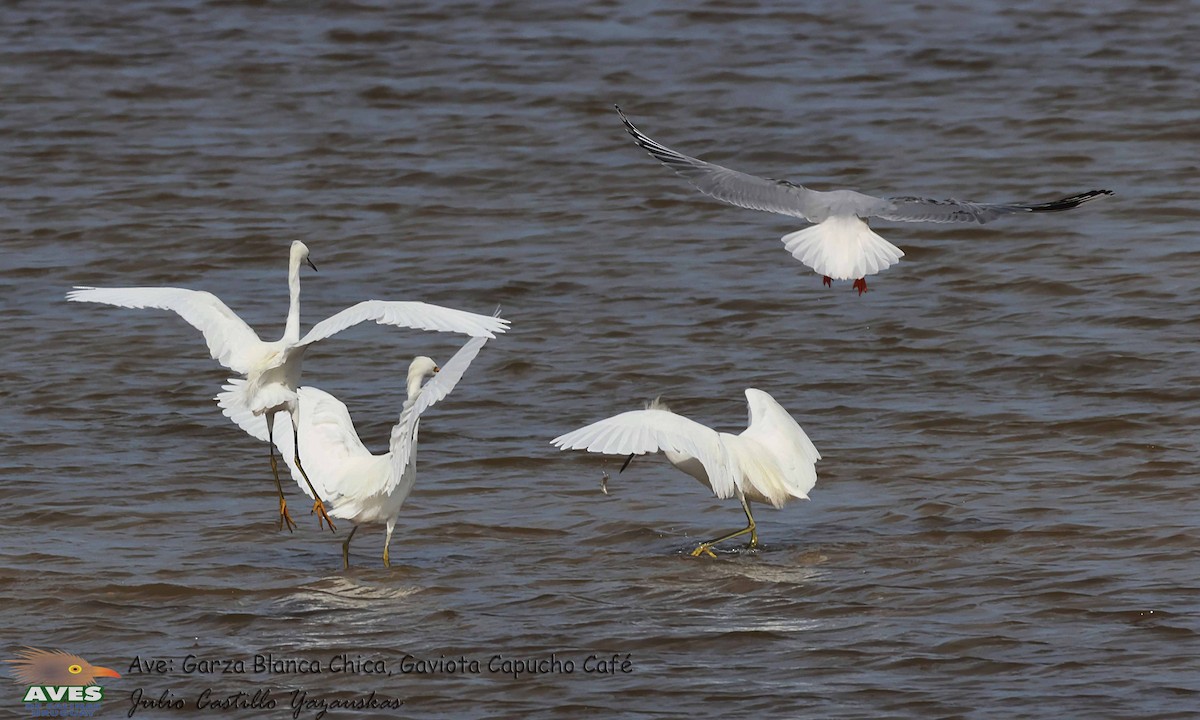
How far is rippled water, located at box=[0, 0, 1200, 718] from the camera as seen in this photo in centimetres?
711

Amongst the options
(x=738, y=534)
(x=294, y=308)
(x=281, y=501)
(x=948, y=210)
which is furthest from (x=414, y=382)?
(x=948, y=210)

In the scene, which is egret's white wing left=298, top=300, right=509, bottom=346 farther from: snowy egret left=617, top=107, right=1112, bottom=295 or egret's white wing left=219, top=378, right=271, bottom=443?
snowy egret left=617, top=107, right=1112, bottom=295

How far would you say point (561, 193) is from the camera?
16.0m

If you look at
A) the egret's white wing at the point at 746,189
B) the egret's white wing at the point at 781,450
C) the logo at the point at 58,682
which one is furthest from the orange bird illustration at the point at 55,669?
the egret's white wing at the point at 746,189

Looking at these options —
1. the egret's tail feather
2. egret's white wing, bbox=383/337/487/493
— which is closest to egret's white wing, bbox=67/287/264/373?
egret's white wing, bbox=383/337/487/493

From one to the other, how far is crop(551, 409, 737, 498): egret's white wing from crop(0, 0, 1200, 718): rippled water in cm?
37

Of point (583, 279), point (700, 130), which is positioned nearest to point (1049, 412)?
point (583, 279)

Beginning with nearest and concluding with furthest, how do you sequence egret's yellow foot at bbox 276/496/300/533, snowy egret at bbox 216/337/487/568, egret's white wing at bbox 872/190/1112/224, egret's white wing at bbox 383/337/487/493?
egret's white wing at bbox 383/337/487/493, snowy egret at bbox 216/337/487/568, egret's yellow foot at bbox 276/496/300/533, egret's white wing at bbox 872/190/1112/224

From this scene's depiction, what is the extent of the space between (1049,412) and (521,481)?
284cm

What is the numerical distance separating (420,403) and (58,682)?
5.63ft

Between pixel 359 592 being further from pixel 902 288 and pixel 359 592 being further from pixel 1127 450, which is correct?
pixel 902 288

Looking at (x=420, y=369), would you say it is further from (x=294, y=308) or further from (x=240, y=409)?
(x=240, y=409)

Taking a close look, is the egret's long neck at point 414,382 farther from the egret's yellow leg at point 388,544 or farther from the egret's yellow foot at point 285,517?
the egret's yellow foot at point 285,517

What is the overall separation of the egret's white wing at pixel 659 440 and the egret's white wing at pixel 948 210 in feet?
5.00
